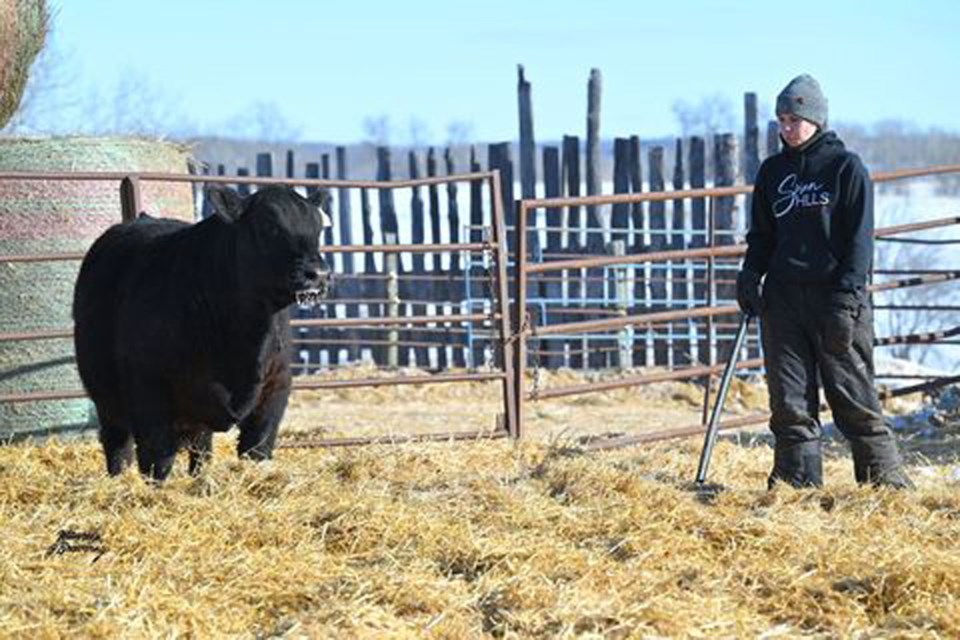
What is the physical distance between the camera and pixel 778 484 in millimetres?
6926

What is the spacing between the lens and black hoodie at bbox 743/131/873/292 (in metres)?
7.05

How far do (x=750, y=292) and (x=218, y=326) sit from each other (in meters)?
2.34

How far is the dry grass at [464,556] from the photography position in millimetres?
4859

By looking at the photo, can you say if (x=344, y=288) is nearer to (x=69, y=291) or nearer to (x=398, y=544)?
(x=69, y=291)

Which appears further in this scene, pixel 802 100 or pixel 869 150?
pixel 869 150

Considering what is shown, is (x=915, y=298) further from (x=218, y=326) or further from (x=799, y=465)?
(x=218, y=326)

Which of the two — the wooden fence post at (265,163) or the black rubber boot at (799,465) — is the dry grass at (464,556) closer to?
the black rubber boot at (799,465)

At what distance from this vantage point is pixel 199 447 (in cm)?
786

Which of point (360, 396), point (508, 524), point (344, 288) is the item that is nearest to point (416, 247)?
point (508, 524)

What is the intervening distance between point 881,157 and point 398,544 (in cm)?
9485

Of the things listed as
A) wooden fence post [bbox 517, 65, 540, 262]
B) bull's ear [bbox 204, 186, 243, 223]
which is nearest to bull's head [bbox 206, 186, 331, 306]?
bull's ear [bbox 204, 186, 243, 223]

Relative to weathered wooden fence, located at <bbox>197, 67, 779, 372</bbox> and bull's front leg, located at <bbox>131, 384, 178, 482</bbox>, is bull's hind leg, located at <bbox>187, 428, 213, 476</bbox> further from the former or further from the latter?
weathered wooden fence, located at <bbox>197, 67, 779, 372</bbox>

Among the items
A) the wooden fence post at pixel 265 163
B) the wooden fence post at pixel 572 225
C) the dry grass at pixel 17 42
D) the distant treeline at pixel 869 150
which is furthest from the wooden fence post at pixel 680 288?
the distant treeline at pixel 869 150

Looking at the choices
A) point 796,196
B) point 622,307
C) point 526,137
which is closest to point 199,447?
point 796,196
